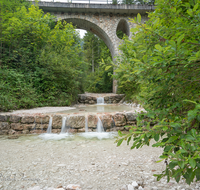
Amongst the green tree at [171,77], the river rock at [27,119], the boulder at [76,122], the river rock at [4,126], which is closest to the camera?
the green tree at [171,77]

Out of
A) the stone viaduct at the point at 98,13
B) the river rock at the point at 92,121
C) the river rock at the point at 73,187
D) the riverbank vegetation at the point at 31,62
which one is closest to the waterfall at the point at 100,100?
the stone viaduct at the point at 98,13

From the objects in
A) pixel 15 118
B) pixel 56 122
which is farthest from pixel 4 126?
pixel 56 122

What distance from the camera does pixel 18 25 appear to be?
7207 mm

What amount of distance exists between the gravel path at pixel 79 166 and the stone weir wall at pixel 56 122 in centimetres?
105

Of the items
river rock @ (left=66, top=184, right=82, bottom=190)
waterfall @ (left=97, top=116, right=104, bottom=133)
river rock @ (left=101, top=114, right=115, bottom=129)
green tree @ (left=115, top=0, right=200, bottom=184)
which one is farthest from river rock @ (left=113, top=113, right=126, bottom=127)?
green tree @ (left=115, top=0, right=200, bottom=184)

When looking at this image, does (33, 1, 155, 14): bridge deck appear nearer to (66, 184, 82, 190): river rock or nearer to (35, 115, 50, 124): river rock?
(35, 115, 50, 124): river rock

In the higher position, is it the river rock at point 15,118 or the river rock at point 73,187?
the river rock at point 15,118

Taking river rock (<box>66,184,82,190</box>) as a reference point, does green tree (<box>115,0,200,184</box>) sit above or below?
above

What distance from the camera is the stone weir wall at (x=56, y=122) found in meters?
4.58

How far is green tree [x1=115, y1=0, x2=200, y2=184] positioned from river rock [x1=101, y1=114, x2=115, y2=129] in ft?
11.6

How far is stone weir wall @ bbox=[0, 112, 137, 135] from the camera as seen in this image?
15.0 ft

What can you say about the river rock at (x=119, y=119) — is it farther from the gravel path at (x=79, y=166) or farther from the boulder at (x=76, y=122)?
the gravel path at (x=79, y=166)

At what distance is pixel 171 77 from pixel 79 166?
6.88 feet

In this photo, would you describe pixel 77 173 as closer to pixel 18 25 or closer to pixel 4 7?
pixel 18 25
